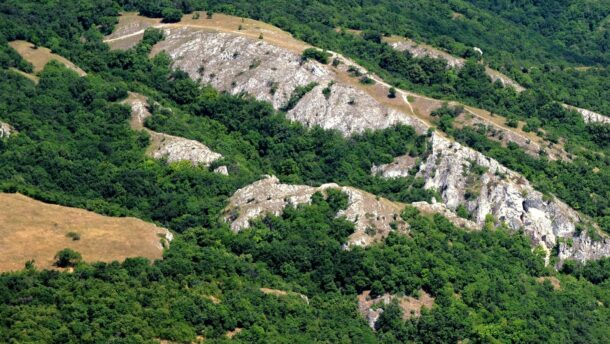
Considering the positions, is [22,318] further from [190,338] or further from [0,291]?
[190,338]

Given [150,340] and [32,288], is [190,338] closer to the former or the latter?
[150,340]

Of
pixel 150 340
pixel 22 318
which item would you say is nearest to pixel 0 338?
pixel 22 318

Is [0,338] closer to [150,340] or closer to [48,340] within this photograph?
[48,340]

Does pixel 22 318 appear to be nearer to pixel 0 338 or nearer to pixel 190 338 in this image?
pixel 0 338

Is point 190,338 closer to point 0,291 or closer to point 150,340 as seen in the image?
point 150,340

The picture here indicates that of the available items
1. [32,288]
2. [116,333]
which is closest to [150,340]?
[116,333]

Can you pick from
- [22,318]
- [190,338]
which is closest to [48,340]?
[22,318]
